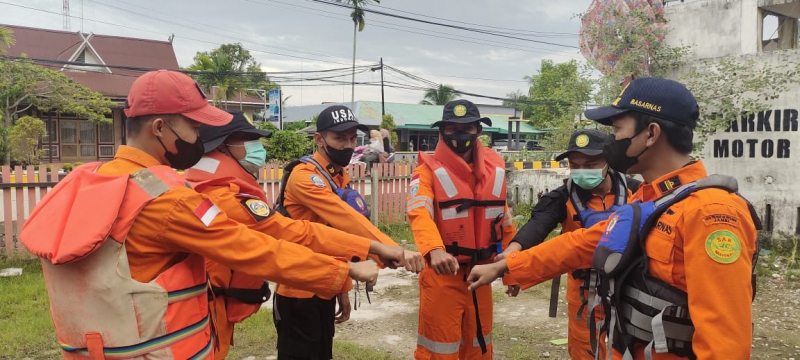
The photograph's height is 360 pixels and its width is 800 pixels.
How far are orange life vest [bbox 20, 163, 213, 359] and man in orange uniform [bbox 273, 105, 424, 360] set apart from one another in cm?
140

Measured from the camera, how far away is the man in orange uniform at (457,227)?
3510 millimetres

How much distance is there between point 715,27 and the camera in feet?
29.6

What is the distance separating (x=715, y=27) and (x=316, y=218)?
8.61m

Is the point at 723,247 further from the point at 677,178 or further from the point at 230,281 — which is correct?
the point at 230,281

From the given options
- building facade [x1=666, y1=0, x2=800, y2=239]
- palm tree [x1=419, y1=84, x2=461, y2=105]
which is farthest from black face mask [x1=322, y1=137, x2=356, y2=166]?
palm tree [x1=419, y1=84, x2=461, y2=105]

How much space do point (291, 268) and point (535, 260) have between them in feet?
4.62

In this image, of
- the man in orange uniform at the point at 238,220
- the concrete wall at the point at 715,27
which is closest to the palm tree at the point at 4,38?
the man in orange uniform at the point at 238,220

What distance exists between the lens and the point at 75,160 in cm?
2481

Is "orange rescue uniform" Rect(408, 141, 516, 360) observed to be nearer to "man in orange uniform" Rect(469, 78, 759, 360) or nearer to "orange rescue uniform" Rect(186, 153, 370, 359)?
"orange rescue uniform" Rect(186, 153, 370, 359)

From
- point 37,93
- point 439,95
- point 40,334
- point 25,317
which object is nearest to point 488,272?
point 40,334

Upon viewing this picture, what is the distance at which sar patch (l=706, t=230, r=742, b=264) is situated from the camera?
1.75 metres

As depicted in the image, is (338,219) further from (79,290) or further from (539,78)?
(539,78)

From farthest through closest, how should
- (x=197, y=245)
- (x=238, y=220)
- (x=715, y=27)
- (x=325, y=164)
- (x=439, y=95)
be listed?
(x=439, y=95)
(x=715, y=27)
(x=325, y=164)
(x=238, y=220)
(x=197, y=245)

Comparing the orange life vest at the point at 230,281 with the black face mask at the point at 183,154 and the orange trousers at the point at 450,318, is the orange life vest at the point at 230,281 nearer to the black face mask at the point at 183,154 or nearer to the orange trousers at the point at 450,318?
the black face mask at the point at 183,154
